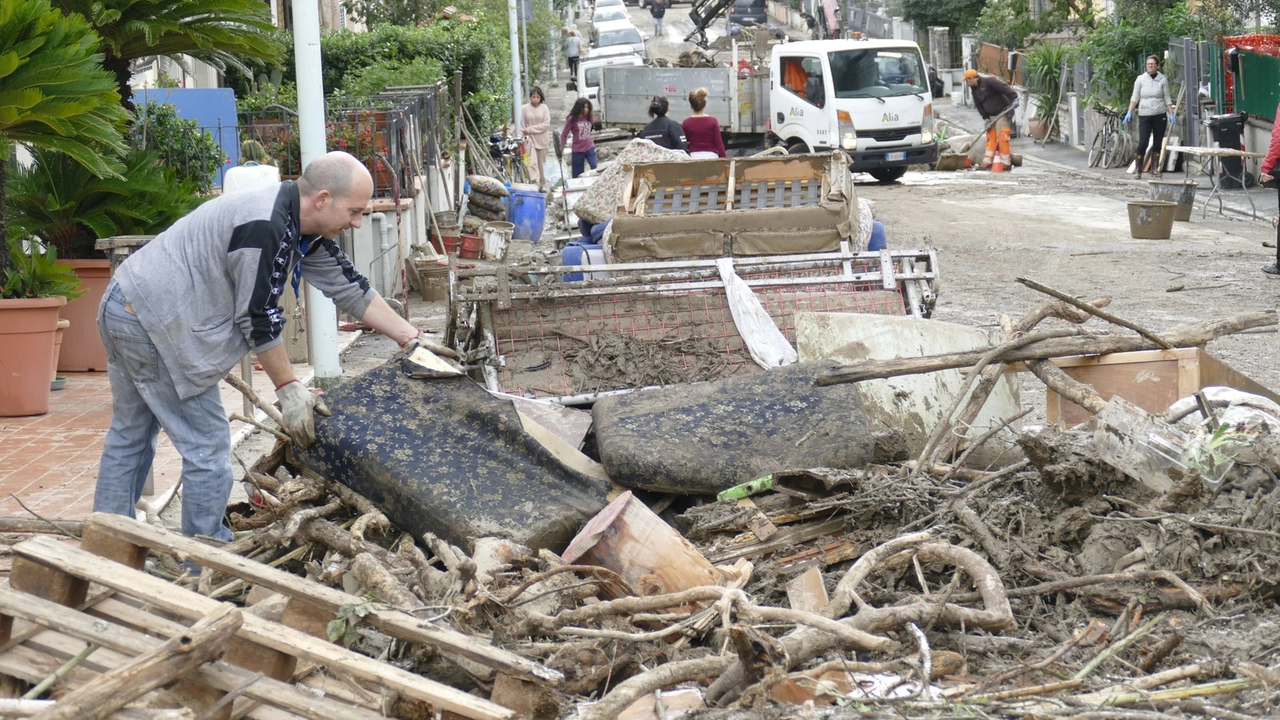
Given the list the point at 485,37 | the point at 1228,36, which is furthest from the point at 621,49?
the point at 1228,36

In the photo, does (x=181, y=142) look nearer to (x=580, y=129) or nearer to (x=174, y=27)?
(x=174, y=27)

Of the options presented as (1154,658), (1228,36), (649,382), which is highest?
(1228,36)

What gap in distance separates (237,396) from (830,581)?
15.1 feet

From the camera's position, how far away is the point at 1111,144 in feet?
75.1

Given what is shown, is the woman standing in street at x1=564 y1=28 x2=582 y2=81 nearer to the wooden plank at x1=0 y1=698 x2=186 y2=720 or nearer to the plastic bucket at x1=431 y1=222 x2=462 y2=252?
the plastic bucket at x1=431 y1=222 x2=462 y2=252

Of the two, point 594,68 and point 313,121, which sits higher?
point 594,68

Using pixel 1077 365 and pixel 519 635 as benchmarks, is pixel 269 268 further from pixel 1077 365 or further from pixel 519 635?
pixel 1077 365

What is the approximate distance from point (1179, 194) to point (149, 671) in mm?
15149

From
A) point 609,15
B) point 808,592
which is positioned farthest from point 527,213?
point 609,15

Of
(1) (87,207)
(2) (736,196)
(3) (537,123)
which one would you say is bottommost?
(2) (736,196)

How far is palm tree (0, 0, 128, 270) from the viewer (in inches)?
272

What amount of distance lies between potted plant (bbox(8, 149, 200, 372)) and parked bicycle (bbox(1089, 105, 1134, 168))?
1774cm

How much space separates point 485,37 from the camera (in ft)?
77.2

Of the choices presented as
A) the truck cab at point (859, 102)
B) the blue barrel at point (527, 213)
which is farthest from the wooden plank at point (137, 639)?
the truck cab at point (859, 102)
